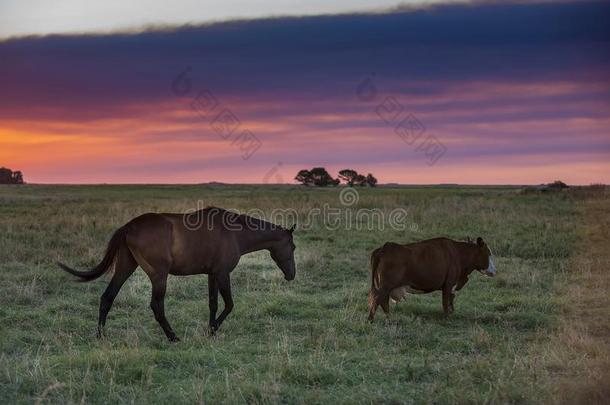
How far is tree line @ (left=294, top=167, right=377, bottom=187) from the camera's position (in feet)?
299

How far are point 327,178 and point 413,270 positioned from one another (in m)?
81.5

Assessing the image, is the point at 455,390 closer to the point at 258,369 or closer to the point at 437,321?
the point at 258,369

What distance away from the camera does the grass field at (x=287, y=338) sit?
6.27 metres

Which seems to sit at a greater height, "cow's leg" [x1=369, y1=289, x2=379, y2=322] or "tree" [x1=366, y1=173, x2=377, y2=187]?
"tree" [x1=366, y1=173, x2=377, y2=187]

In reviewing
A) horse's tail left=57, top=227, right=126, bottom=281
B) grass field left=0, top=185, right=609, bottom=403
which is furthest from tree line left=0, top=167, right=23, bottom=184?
horse's tail left=57, top=227, right=126, bottom=281

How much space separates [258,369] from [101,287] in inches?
262

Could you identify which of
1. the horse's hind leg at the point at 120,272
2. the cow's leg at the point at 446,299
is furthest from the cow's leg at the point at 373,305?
the horse's hind leg at the point at 120,272

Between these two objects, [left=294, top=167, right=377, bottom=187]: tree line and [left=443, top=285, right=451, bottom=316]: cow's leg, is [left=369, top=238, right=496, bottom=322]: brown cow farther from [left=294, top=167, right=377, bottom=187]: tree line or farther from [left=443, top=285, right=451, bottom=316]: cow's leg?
[left=294, top=167, right=377, bottom=187]: tree line

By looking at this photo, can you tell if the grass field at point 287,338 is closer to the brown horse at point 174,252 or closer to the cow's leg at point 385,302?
the cow's leg at point 385,302

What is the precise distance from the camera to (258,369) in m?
7.05

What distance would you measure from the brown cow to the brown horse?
2113 millimetres

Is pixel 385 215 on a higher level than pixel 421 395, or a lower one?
higher

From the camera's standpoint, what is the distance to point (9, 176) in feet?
298

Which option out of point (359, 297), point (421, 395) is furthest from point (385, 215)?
point (421, 395)
